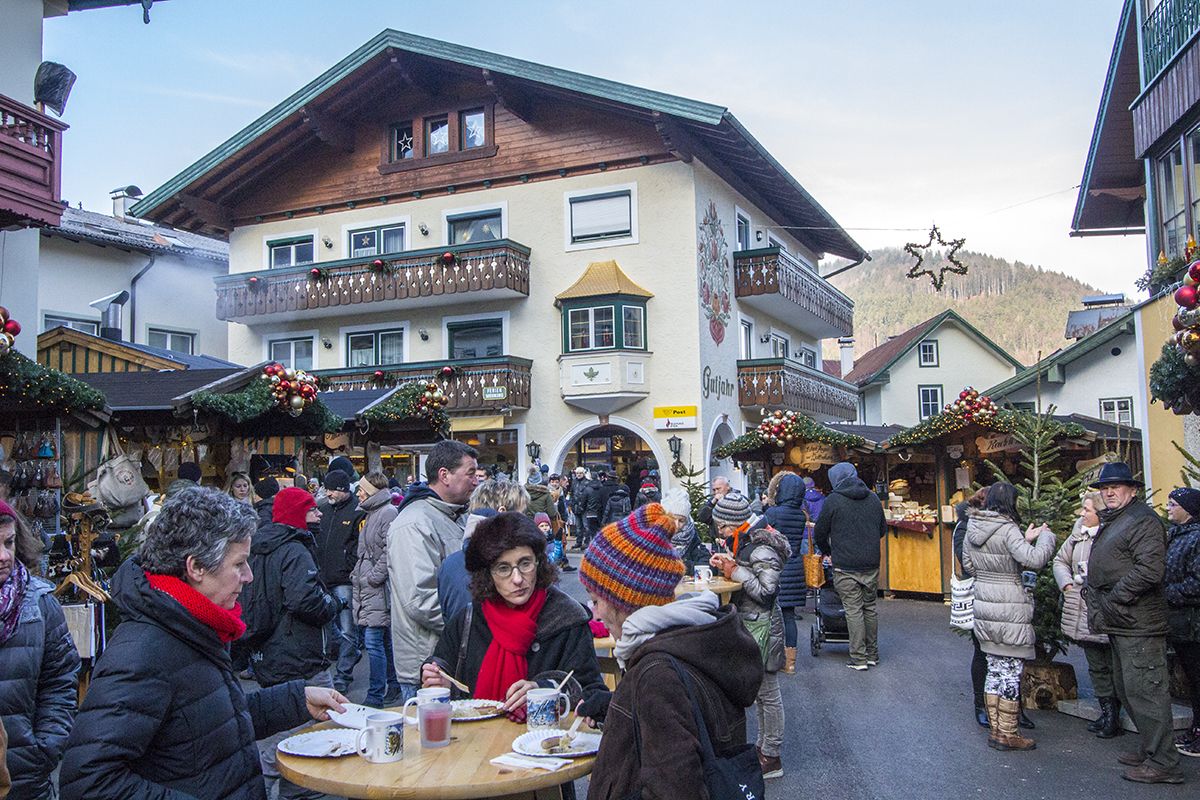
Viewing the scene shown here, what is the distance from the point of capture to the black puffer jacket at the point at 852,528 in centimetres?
927

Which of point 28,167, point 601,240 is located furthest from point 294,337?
point 28,167

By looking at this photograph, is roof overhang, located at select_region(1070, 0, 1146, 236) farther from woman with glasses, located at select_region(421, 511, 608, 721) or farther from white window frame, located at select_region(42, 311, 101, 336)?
white window frame, located at select_region(42, 311, 101, 336)

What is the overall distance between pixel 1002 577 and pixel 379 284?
20.5 metres

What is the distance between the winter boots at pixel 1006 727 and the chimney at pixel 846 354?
38.7 meters

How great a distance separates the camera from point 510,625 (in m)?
3.75

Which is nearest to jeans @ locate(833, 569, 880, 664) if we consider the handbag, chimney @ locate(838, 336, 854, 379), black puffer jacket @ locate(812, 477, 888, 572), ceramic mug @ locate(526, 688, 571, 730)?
black puffer jacket @ locate(812, 477, 888, 572)

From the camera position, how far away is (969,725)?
7.24 metres

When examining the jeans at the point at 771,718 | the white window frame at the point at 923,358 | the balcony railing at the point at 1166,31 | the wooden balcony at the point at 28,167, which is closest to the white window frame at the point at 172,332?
the wooden balcony at the point at 28,167

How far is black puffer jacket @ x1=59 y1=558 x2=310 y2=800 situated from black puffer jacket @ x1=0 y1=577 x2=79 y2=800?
956mm

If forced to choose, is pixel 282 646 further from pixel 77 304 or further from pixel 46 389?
pixel 77 304

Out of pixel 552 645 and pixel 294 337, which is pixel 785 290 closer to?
pixel 294 337

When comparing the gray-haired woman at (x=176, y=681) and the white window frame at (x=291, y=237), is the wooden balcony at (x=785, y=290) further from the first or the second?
the gray-haired woman at (x=176, y=681)

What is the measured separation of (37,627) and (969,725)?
6.27m

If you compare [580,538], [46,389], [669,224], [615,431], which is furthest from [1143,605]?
[615,431]
